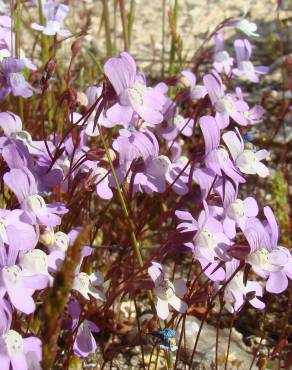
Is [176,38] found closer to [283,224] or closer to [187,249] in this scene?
[283,224]

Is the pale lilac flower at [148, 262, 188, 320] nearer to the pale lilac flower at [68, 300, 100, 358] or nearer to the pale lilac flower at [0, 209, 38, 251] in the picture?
the pale lilac flower at [68, 300, 100, 358]

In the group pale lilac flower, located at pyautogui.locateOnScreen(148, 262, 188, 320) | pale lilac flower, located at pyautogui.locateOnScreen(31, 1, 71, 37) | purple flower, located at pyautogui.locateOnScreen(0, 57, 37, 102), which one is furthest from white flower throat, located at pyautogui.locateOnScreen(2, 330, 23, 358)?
pale lilac flower, located at pyautogui.locateOnScreen(31, 1, 71, 37)

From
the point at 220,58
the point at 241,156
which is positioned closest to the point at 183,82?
the point at 220,58

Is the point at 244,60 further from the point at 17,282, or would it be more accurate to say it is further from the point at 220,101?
the point at 17,282

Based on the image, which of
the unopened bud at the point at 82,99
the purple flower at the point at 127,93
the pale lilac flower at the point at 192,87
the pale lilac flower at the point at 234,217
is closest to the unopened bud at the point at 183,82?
the pale lilac flower at the point at 192,87

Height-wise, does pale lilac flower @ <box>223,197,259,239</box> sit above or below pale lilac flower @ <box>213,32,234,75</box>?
below
